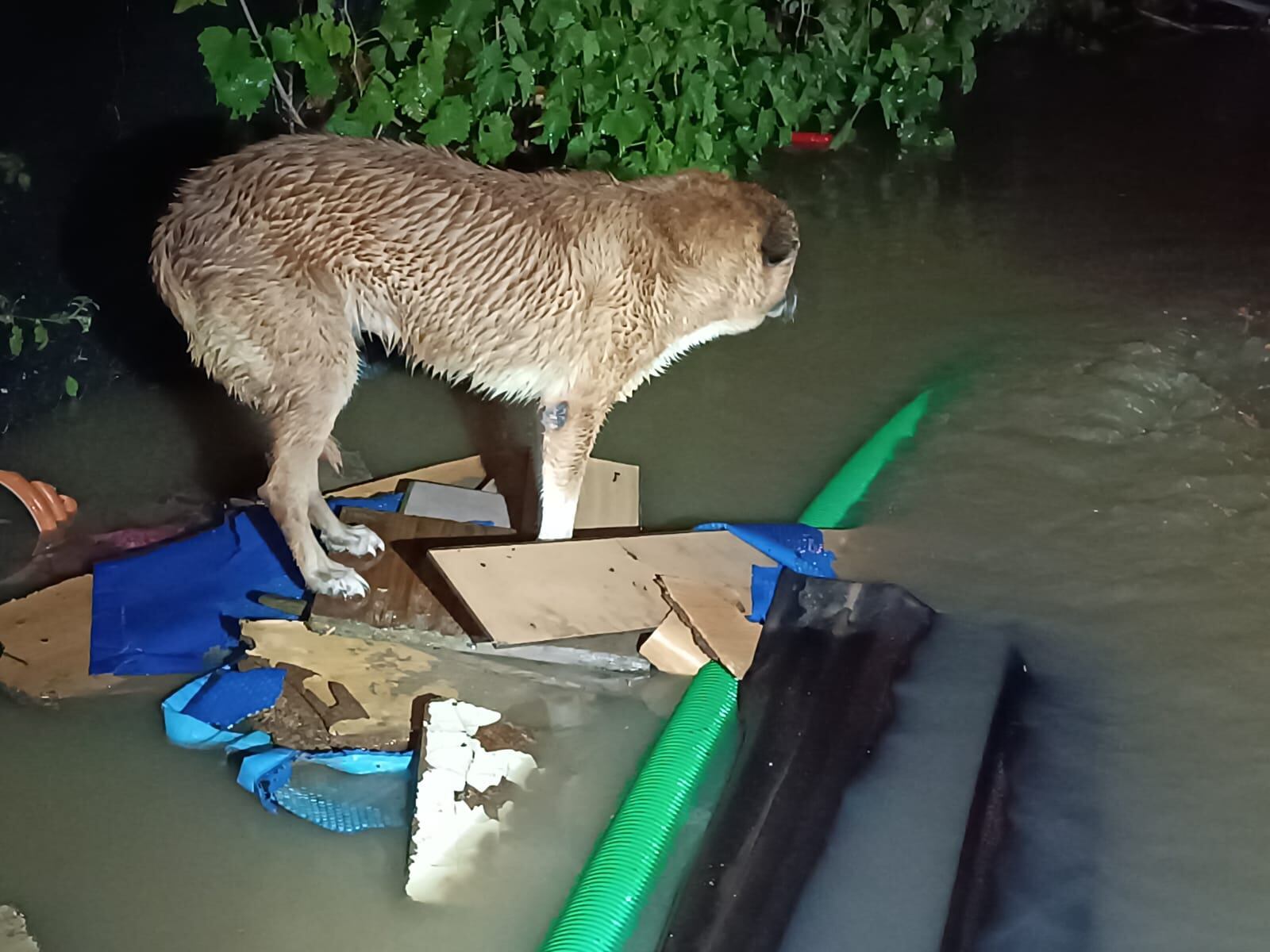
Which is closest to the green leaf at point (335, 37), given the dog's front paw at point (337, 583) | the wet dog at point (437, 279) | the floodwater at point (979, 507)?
the wet dog at point (437, 279)

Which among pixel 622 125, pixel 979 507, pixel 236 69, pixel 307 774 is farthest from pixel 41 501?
pixel 979 507

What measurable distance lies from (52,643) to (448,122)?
2.25 meters

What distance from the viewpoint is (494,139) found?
13.7 ft

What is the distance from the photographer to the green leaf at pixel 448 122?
4.06 metres

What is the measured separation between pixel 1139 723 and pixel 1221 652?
0.39 m

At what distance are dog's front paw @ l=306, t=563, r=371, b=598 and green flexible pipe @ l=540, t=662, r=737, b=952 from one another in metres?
0.91

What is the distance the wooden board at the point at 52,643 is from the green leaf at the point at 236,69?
1690 mm

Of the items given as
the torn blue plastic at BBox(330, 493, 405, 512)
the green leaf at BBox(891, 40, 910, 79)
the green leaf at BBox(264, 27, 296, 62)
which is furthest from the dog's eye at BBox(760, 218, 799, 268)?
the green leaf at BBox(891, 40, 910, 79)

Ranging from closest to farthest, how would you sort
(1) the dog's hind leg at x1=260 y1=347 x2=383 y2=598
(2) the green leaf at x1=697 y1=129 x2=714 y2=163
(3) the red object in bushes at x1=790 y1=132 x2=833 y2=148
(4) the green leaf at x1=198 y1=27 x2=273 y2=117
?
1. (1) the dog's hind leg at x1=260 y1=347 x2=383 y2=598
2. (4) the green leaf at x1=198 y1=27 x2=273 y2=117
3. (2) the green leaf at x1=697 y1=129 x2=714 y2=163
4. (3) the red object in bushes at x1=790 y1=132 x2=833 y2=148

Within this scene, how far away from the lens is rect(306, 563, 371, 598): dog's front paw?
295 centimetres

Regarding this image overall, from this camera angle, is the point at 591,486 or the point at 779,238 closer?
the point at 779,238

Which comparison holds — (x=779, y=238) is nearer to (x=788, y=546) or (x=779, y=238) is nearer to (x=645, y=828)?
(x=788, y=546)

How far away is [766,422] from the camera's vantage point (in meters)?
3.93

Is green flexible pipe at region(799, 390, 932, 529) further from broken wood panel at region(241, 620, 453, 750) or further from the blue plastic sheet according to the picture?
the blue plastic sheet
